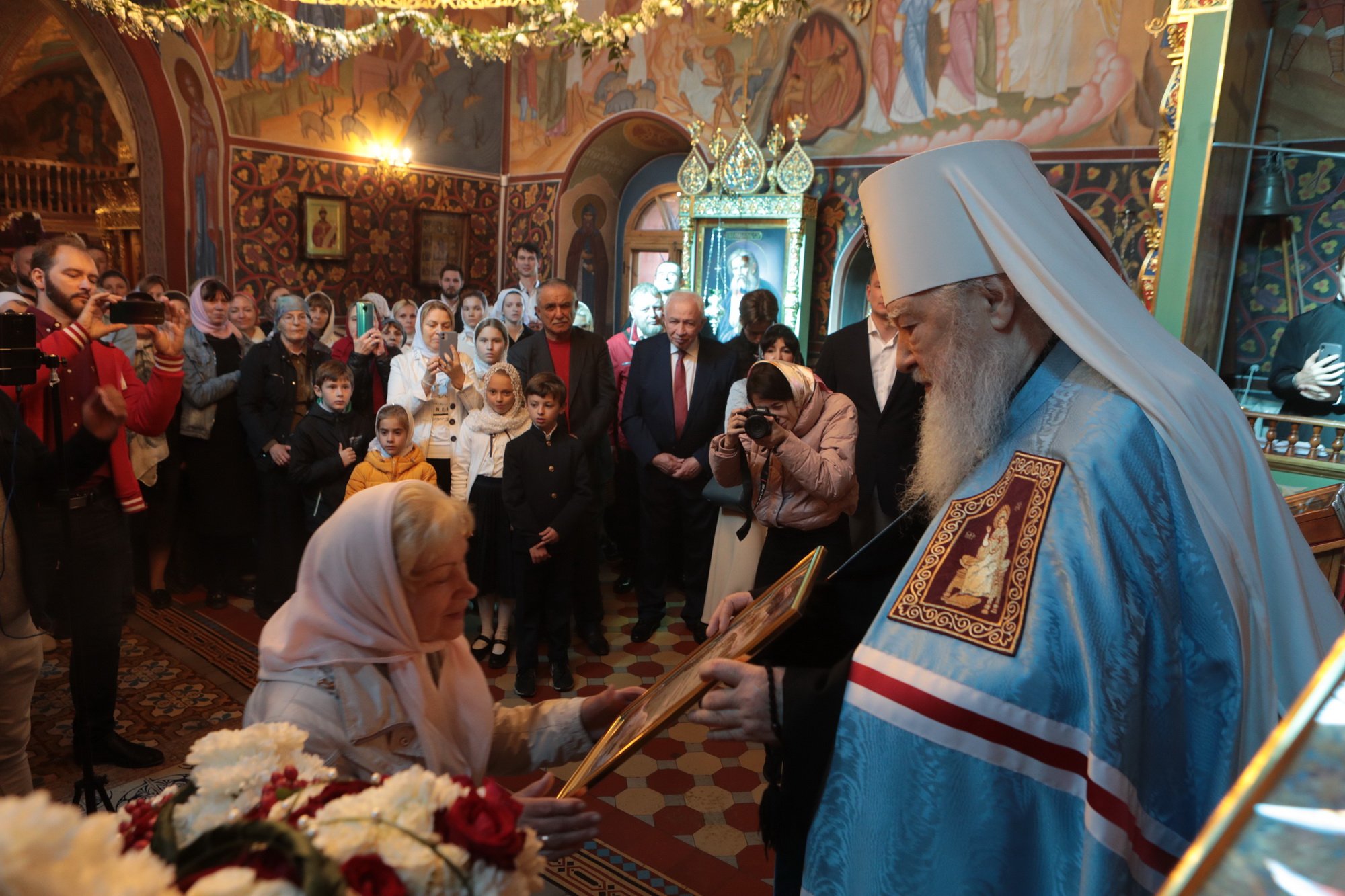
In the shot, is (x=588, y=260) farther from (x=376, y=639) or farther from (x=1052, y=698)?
(x=1052, y=698)

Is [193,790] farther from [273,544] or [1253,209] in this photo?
[1253,209]

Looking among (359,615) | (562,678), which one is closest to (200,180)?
(562,678)

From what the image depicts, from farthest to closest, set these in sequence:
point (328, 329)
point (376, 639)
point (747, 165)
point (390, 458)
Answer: point (747, 165) → point (328, 329) → point (390, 458) → point (376, 639)

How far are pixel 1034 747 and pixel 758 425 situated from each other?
212cm

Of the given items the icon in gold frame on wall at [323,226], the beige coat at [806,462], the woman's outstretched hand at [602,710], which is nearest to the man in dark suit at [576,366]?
the beige coat at [806,462]

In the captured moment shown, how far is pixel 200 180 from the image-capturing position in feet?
32.2

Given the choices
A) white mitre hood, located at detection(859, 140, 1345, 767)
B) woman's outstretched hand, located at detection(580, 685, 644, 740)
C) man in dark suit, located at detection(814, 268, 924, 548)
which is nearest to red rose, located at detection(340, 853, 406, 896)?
woman's outstretched hand, located at detection(580, 685, 644, 740)

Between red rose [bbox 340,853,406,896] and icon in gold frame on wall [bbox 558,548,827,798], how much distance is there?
0.73 meters

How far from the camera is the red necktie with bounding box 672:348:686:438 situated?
16.6 feet

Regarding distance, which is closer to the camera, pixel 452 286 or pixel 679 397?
pixel 679 397

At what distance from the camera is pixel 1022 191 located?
177 centimetres

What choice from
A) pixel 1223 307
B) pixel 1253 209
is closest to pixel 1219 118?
pixel 1253 209

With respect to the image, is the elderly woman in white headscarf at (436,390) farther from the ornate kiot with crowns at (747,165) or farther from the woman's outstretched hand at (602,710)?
the ornate kiot with crowns at (747,165)

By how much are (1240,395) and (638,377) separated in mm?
4022
